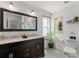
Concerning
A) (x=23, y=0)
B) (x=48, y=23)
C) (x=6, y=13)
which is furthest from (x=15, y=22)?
(x=48, y=23)

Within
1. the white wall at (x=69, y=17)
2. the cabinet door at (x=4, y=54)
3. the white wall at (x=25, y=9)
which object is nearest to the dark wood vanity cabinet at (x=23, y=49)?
the cabinet door at (x=4, y=54)

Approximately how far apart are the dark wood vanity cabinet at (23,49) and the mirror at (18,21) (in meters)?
0.78

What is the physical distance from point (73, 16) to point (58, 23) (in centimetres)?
122

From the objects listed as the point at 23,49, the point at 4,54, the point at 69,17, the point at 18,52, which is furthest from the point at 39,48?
the point at 69,17

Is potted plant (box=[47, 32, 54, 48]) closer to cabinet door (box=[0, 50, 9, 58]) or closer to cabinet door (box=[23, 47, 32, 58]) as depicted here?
cabinet door (box=[23, 47, 32, 58])

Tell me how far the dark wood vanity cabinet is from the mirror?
78 cm

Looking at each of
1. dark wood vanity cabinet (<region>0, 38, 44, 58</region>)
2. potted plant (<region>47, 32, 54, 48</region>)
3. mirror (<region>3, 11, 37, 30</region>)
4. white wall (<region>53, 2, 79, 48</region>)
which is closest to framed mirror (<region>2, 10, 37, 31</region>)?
mirror (<region>3, 11, 37, 30</region>)

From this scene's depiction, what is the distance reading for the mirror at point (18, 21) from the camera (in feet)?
8.50

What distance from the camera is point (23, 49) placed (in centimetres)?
237

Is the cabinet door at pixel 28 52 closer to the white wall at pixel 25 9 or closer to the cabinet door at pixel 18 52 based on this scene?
the cabinet door at pixel 18 52

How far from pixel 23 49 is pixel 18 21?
1175 millimetres

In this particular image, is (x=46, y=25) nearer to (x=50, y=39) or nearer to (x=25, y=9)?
(x=50, y=39)

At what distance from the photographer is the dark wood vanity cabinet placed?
1.87m

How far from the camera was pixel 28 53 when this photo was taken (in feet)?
8.43
